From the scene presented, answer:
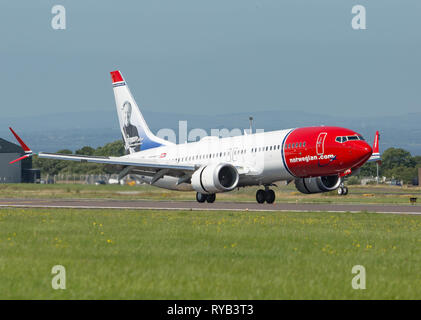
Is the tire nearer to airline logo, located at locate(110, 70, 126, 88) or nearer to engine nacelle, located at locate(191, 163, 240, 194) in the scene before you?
engine nacelle, located at locate(191, 163, 240, 194)

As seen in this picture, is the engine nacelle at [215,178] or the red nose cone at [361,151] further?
the engine nacelle at [215,178]

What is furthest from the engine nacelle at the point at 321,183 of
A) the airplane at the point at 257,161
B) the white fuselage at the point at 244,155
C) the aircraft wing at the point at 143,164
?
the aircraft wing at the point at 143,164

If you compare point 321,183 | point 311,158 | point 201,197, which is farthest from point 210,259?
point 201,197

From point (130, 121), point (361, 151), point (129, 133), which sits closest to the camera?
point (361, 151)

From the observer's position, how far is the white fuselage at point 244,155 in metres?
42.4

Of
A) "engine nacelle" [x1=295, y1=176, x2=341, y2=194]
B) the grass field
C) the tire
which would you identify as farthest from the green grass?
the grass field

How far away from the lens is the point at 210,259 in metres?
15.6

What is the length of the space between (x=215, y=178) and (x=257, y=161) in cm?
274

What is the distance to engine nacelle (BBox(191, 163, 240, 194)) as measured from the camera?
42.9m

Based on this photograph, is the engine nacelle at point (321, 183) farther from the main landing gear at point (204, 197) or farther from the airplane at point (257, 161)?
the main landing gear at point (204, 197)

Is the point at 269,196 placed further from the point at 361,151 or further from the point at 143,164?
the point at 361,151

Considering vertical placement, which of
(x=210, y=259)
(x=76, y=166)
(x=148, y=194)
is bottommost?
(x=148, y=194)
